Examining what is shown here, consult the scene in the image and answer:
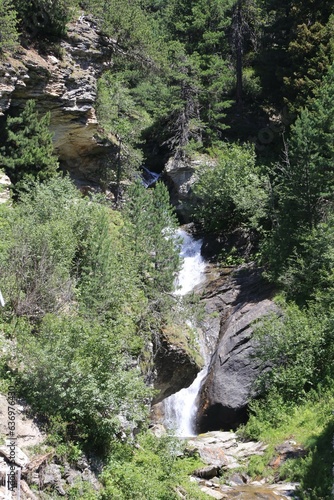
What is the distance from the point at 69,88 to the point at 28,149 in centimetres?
458

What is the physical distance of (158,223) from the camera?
23812 millimetres

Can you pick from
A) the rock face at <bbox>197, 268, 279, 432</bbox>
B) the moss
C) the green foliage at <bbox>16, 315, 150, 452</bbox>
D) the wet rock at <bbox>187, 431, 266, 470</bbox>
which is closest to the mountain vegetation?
the green foliage at <bbox>16, 315, 150, 452</bbox>

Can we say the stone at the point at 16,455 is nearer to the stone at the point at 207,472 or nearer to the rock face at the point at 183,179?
the stone at the point at 207,472

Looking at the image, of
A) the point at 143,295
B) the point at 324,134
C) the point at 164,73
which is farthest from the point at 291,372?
the point at 164,73

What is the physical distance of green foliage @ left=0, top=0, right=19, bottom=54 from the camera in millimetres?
23094

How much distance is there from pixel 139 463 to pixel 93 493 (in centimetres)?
263

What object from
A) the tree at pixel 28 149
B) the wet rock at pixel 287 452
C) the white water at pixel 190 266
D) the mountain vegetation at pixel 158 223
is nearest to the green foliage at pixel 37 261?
the mountain vegetation at pixel 158 223

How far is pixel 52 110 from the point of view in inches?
1048

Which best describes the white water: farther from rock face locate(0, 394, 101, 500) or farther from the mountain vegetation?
rock face locate(0, 394, 101, 500)

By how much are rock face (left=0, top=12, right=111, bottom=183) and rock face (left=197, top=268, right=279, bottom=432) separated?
9282 millimetres

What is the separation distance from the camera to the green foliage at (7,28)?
75.8ft

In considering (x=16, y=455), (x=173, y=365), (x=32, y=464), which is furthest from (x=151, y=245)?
(x=16, y=455)

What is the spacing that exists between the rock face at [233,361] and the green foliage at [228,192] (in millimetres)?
5028

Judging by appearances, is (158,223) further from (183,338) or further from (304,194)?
(304,194)
